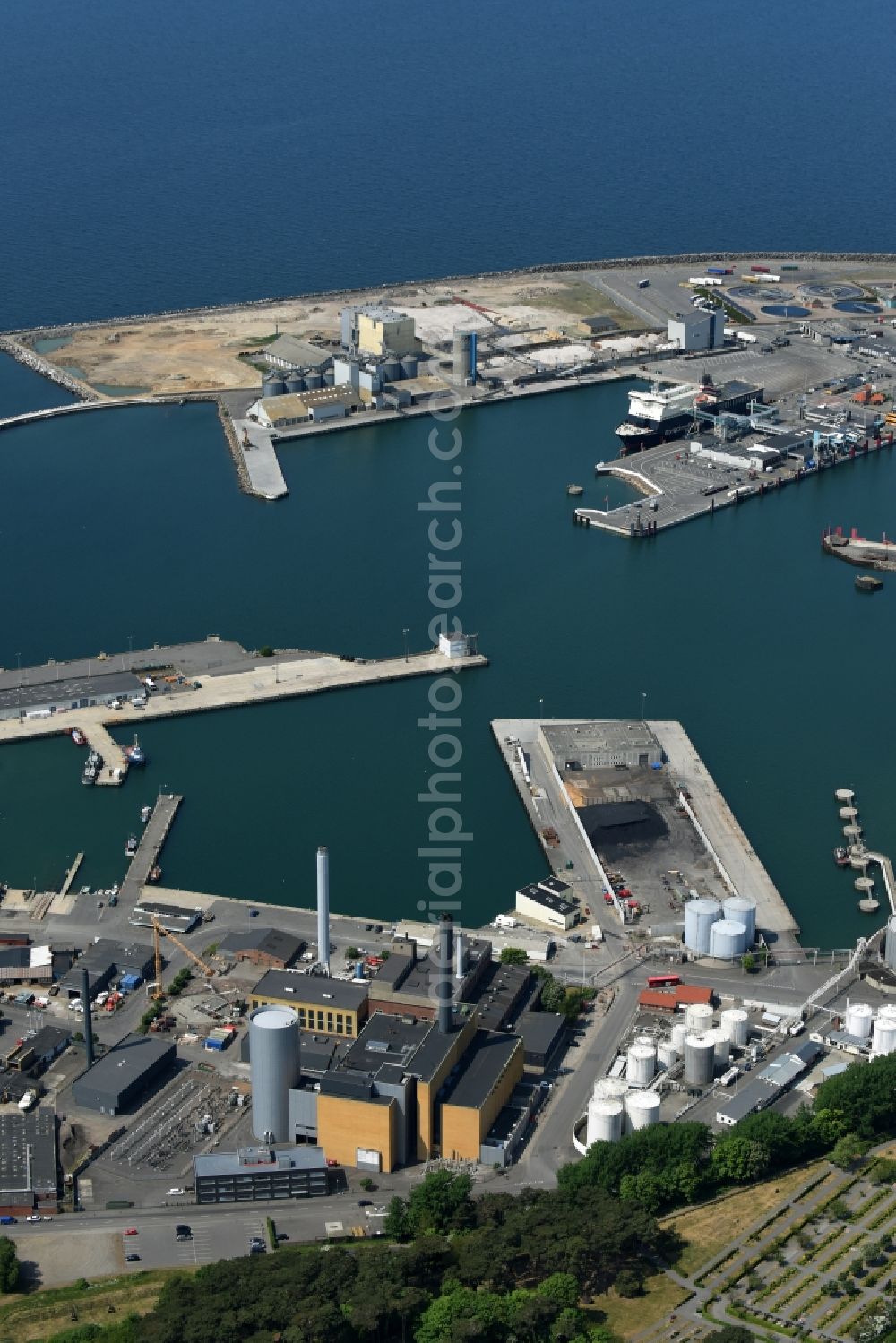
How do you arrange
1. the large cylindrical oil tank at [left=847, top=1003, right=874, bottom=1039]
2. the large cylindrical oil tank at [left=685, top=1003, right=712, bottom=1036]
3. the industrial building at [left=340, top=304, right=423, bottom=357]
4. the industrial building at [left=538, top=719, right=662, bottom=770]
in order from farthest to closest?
1. the industrial building at [left=340, top=304, right=423, bottom=357]
2. the industrial building at [left=538, top=719, right=662, bottom=770]
3. the large cylindrical oil tank at [left=847, top=1003, right=874, bottom=1039]
4. the large cylindrical oil tank at [left=685, top=1003, right=712, bottom=1036]

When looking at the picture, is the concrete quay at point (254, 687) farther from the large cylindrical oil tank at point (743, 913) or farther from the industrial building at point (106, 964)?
the large cylindrical oil tank at point (743, 913)

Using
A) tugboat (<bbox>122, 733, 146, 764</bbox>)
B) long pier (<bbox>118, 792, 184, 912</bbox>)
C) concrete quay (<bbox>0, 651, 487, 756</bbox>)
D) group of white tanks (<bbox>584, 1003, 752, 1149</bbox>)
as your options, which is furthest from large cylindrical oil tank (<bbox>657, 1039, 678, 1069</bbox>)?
concrete quay (<bbox>0, 651, 487, 756</bbox>)

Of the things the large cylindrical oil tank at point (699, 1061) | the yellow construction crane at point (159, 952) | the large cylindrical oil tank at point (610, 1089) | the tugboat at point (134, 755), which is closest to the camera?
the large cylindrical oil tank at point (610, 1089)

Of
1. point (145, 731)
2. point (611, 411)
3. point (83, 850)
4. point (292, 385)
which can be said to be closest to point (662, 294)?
point (611, 411)

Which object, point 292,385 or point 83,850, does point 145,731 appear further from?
point 292,385

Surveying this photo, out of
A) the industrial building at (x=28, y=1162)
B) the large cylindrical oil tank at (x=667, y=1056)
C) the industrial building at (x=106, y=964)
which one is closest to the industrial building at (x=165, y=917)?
the industrial building at (x=106, y=964)

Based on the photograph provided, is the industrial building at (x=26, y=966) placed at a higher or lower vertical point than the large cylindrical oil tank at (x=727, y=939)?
lower

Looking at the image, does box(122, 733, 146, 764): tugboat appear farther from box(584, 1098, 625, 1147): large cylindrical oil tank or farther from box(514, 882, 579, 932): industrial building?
box(584, 1098, 625, 1147): large cylindrical oil tank
